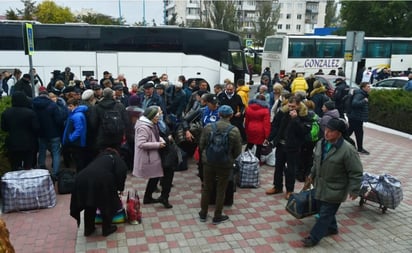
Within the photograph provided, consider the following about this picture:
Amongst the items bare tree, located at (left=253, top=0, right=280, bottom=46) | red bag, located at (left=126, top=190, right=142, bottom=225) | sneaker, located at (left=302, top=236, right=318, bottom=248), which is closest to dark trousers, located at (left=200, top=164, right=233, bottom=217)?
red bag, located at (left=126, top=190, right=142, bottom=225)

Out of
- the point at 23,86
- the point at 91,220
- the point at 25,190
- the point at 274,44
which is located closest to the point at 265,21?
the point at 274,44

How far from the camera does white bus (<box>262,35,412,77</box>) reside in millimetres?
25141

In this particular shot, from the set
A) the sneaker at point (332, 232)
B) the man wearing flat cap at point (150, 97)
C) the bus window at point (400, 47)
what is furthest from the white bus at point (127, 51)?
the bus window at point (400, 47)

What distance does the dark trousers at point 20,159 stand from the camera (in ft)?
20.8

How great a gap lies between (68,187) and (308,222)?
13.8ft

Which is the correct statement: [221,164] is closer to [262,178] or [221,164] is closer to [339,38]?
[262,178]

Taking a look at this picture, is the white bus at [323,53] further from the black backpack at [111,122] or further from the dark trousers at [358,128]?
the black backpack at [111,122]

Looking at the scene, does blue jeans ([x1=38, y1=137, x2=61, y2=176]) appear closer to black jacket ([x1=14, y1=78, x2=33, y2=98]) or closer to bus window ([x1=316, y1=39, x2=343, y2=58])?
black jacket ([x1=14, y1=78, x2=33, y2=98])

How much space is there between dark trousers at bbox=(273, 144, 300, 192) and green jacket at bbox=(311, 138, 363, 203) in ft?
4.73

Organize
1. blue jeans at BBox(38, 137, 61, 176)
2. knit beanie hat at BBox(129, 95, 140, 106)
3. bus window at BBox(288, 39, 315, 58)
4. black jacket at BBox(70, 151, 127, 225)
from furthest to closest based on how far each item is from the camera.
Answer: bus window at BBox(288, 39, 315, 58)
knit beanie hat at BBox(129, 95, 140, 106)
blue jeans at BBox(38, 137, 61, 176)
black jacket at BBox(70, 151, 127, 225)

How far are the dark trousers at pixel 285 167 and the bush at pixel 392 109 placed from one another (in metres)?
7.97

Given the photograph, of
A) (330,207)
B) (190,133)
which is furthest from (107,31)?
(330,207)

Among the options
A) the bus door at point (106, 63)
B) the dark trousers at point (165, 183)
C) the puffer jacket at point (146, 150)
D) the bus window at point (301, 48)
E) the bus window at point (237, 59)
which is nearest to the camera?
the puffer jacket at point (146, 150)

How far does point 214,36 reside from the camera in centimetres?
1819
